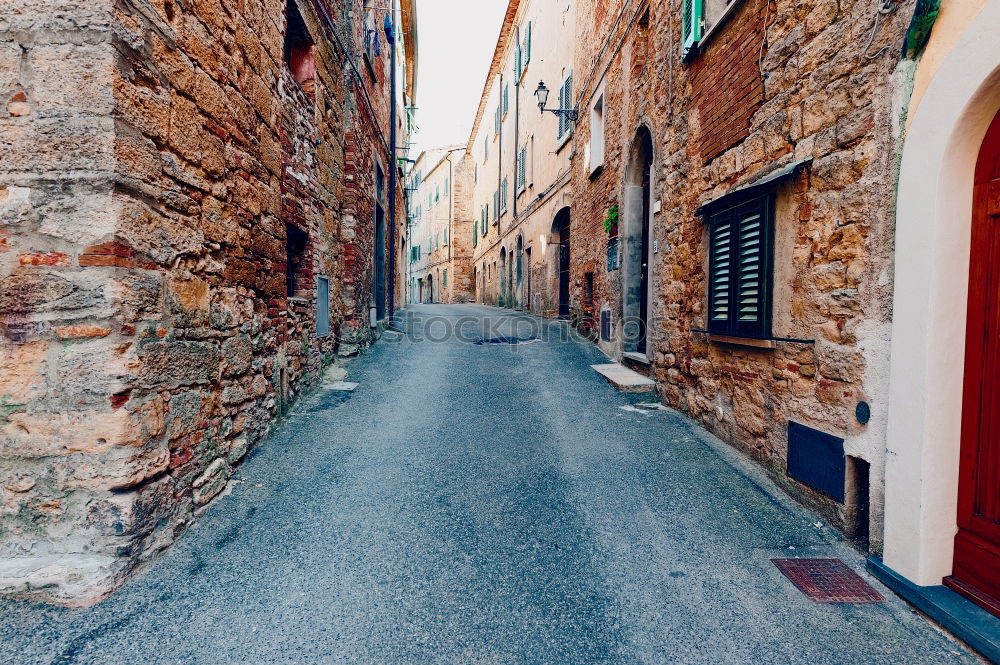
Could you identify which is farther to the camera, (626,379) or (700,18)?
(626,379)

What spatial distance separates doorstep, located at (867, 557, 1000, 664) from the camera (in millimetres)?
1994

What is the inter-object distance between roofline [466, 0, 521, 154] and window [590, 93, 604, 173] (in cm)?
1016

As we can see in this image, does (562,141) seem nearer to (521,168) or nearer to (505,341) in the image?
(505,341)

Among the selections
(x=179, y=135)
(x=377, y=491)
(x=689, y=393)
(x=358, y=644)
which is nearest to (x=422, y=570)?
(x=358, y=644)

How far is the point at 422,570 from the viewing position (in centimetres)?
257

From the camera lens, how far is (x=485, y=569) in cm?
260

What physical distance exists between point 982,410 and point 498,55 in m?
21.7

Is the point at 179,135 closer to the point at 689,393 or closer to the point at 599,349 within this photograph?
the point at 689,393

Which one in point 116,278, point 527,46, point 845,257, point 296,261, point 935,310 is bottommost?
point 935,310

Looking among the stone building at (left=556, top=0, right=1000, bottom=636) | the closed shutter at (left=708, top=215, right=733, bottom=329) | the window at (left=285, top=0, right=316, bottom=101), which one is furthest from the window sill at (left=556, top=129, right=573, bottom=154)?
the closed shutter at (left=708, top=215, right=733, bottom=329)

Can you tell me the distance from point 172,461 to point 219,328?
3.03 feet

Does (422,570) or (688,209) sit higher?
(688,209)

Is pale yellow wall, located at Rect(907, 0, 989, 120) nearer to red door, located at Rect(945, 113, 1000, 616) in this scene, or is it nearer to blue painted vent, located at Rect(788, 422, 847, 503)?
red door, located at Rect(945, 113, 1000, 616)

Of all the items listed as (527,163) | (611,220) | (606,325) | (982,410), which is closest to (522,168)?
(527,163)
